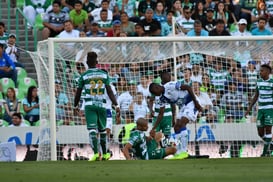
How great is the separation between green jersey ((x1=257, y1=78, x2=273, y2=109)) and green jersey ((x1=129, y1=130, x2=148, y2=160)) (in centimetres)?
297

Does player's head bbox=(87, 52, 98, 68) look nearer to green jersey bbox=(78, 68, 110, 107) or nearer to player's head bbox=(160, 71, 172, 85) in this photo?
green jersey bbox=(78, 68, 110, 107)

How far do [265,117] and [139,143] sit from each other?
2.98 metres

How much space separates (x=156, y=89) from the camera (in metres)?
17.3

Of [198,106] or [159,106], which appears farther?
[159,106]

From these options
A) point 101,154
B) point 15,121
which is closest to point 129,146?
point 101,154

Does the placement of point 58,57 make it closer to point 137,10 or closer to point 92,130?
point 92,130

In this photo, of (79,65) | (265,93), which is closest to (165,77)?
(79,65)

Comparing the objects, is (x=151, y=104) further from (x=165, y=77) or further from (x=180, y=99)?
(x=180, y=99)

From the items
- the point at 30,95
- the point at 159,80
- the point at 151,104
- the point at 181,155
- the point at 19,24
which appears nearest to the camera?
the point at 181,155

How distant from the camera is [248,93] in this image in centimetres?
1864

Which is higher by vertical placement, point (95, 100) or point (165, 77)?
point (165, 77)

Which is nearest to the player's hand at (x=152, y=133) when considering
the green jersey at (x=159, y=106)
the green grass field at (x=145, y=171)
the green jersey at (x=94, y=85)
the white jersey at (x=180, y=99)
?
the white jersey at (x=180, y=99)

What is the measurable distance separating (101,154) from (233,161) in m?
4.24

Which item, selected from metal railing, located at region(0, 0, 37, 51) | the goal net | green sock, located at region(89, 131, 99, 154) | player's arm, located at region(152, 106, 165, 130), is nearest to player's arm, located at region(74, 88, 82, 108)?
green sock, located at region(89, 131, 99, 154)
